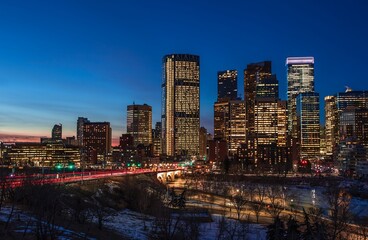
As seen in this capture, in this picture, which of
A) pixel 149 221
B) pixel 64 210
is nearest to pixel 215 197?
pixel 149 221

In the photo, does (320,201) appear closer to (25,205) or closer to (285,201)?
(285,201)

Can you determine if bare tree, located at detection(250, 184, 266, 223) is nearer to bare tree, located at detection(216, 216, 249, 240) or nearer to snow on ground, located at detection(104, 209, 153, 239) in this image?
bare tree, located at detection(216, 216, 249, 240)

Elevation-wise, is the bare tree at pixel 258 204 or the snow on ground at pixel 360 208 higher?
the bare tree at pixel 258 204

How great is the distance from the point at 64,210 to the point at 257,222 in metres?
30.2

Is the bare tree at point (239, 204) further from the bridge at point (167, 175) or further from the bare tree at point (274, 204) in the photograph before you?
the bridge at point (167, 175)

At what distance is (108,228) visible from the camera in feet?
152

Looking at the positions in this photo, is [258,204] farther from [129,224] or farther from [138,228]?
[138,228]

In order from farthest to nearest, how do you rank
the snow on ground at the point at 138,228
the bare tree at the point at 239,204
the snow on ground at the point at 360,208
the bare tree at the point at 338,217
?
the snow on ground at the point at 360,208, the bare tree at the point at 239,204, the snow on ground at the point at 138,228, the bare tree at the point at 338,217

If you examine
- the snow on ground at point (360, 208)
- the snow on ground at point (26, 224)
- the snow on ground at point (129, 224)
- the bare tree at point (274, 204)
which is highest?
the snow on ground at point (26, 224)

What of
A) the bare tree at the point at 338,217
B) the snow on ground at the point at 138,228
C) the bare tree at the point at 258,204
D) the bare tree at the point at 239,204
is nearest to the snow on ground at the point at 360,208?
the bare tree at the point at 338,217

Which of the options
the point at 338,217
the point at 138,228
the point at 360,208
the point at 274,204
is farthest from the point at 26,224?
the point at 360,208

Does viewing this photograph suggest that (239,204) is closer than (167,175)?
Yes

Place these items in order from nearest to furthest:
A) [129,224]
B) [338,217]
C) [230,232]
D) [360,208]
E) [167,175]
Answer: [230,232], [129,224], [338,217], [360,208], [167,175]

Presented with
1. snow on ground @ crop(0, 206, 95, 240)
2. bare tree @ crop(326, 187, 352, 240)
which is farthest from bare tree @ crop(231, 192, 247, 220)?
snow on ground @ crop(0, 206, 95, 240)
